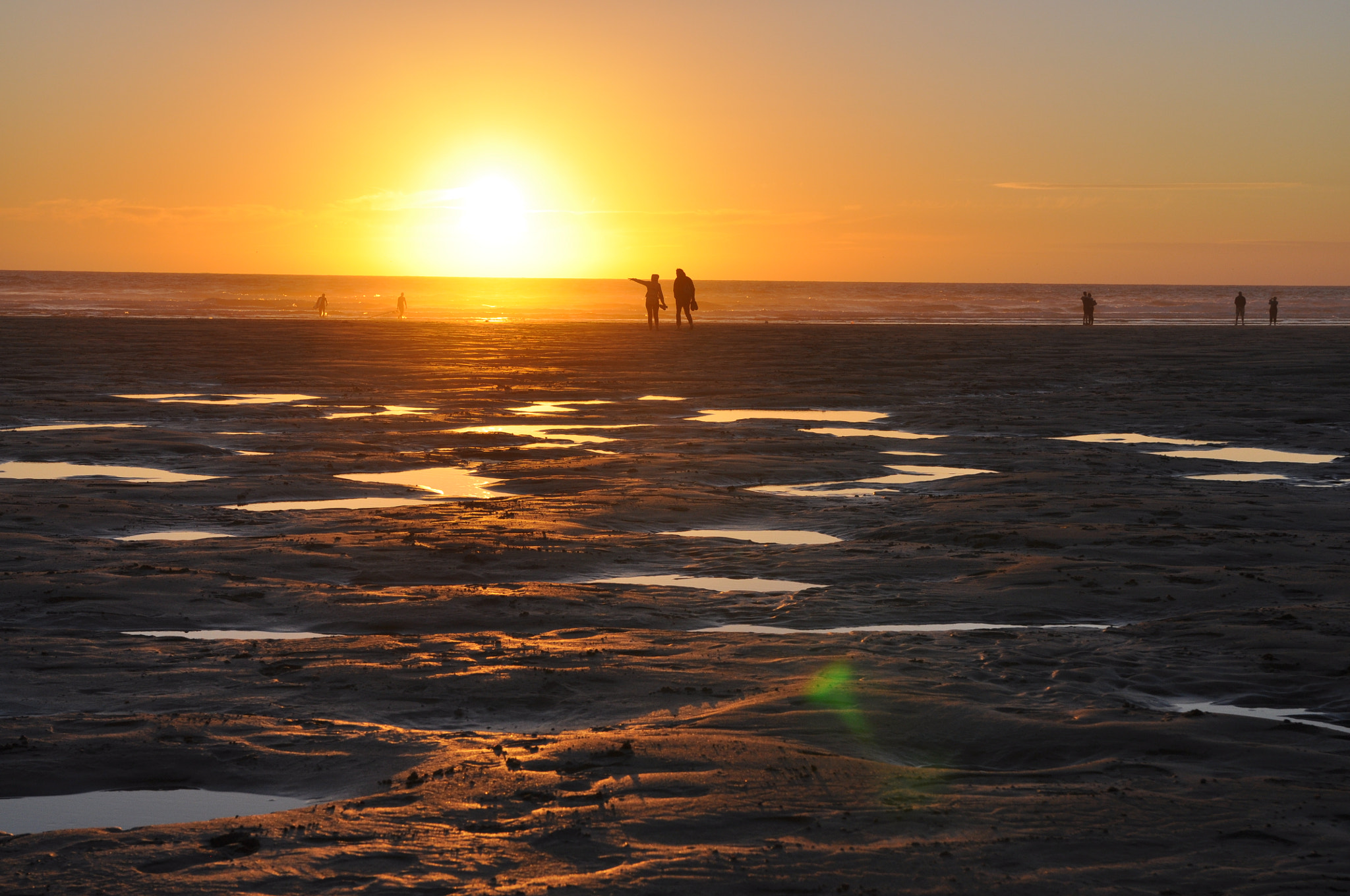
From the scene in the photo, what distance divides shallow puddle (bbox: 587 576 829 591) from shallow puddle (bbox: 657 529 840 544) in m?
1.17

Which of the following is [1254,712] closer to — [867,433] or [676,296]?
[867,433]

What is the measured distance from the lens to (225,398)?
62.2 ft

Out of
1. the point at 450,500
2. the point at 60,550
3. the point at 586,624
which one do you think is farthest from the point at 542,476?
the point at 586,624

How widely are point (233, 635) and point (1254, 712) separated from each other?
14.9 ft

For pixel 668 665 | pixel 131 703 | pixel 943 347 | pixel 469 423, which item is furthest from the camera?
pixel 943 347

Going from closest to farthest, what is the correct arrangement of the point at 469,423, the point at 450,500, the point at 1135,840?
the point at 1135,840
the point at 450,500
the point at 469,423

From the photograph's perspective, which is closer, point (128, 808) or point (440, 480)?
point (128, 808)

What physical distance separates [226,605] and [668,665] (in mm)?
2595

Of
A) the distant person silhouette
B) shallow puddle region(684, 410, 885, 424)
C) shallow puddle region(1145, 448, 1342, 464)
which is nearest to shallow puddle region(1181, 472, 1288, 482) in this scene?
shallow puddle region(1145, 448, 1342, 464)

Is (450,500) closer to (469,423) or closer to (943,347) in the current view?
(469,423)

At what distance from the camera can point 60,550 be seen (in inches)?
305

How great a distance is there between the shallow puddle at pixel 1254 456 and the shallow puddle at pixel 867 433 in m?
2.65

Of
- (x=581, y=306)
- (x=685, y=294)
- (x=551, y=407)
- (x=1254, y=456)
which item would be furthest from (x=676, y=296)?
(x=581, y=306)

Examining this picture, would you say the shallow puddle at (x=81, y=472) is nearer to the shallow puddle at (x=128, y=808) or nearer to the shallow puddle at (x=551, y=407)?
the shallow puddle at (x=551, y=407)
